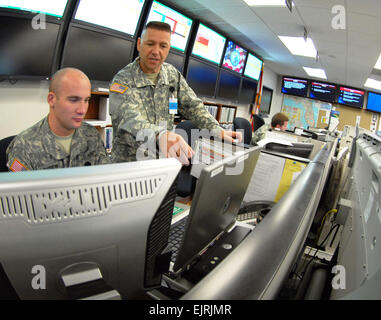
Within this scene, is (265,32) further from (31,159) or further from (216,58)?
(31,159)

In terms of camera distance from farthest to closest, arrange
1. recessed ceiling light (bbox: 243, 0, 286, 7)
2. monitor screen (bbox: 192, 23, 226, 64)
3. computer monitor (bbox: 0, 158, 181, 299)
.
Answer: monitor screen (bbox: 192, 23, 226, 64)
recessed ceiling light (bbox: 243, 0, 286, 7)
computer monitor (bbox: 0, 158, 181, 299)

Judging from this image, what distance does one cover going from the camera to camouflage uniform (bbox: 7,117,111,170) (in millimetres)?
1183

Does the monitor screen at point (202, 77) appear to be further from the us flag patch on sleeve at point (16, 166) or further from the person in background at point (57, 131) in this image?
the us flag patch on sleeve at point (16, 166)

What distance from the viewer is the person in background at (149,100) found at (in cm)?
123

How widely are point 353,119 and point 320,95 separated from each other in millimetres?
1459

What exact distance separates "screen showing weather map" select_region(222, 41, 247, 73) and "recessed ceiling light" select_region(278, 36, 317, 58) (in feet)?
2.99

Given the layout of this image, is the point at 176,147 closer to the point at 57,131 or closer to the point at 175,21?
the point at 57,131

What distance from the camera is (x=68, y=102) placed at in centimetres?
122

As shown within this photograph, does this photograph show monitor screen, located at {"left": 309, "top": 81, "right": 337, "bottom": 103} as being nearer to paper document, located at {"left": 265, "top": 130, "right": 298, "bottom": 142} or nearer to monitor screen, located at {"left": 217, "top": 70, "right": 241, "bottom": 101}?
monitor screen, located at {"left": 217, "top": 70, "right": 241, "bottom": 101}

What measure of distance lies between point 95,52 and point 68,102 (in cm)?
149

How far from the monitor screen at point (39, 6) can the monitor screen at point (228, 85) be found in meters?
3.16

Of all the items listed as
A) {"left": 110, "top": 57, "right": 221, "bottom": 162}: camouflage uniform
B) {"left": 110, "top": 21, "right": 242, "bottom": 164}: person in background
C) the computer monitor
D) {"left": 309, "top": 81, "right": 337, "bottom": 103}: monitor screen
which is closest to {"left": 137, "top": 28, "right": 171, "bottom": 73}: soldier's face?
{"left": 110, "top": 21, "right": 242, "bottom": 164}: person in background

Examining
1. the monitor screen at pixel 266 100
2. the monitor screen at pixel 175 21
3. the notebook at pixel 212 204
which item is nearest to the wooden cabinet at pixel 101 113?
the monitor screen at pixel 175 21

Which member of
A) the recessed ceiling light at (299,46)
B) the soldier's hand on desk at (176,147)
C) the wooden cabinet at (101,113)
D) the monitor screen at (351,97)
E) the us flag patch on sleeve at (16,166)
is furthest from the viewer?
the monitor screen at (351,97)
